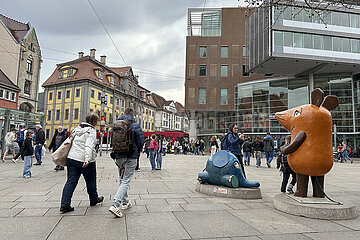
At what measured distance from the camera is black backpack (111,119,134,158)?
4359mm

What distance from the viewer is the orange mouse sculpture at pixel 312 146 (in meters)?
4.91

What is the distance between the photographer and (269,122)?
32.8 m

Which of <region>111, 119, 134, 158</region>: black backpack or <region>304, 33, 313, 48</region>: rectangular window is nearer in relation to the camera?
<region>111, 119, 134, 158</region>: black backpack

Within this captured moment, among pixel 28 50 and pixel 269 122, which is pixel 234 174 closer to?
pixel 269 122

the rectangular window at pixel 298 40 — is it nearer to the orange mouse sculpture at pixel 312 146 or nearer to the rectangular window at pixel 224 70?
the rectangular window at pixel 224 70

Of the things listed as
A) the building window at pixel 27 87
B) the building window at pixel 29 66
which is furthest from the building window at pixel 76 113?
the building window at pixel 29 66

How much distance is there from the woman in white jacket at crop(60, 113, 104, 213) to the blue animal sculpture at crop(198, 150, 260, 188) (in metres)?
2.73

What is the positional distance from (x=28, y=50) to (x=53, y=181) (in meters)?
36.6

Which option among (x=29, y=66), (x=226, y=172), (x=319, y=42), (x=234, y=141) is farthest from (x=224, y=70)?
(x=226, y=172)

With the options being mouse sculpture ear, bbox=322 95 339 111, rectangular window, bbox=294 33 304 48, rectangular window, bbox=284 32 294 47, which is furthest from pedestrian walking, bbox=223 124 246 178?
rectangular window, bbox=294 33 304 48

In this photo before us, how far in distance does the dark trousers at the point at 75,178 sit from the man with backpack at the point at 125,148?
0.58m

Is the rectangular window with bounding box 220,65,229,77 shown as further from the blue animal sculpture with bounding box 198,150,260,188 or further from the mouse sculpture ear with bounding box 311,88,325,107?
the mouse sculpture ear with bounding box 311,88,325,107

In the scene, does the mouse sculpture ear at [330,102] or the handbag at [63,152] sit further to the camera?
the mouse sculpture ear at [330,102]

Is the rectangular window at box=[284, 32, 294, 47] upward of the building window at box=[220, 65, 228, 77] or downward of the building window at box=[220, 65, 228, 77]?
upward
